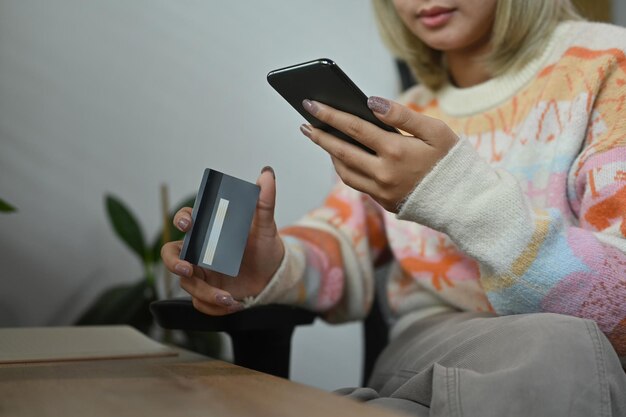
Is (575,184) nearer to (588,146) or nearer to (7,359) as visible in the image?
(588,146)

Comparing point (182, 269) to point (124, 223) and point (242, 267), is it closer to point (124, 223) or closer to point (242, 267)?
point (242, 267)

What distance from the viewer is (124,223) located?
6.39 feet

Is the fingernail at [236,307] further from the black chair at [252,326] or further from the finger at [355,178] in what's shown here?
the finger at [355,178]

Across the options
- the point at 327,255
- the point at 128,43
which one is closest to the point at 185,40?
the point at 128,43

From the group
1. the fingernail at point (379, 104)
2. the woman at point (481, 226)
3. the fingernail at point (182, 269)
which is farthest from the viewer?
the fingernail at point (182, 269)

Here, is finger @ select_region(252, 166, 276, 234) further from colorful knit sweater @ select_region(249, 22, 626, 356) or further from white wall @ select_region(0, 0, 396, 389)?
white wall @ select_region(0, 0, 396, 389)

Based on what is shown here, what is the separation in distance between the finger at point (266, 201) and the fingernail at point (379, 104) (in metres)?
0.21

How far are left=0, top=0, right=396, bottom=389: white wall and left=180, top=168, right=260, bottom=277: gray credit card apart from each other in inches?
50.6

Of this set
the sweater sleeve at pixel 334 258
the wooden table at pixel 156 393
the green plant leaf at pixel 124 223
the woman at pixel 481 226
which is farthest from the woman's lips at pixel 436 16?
the green plant leaf at pixel 124 223

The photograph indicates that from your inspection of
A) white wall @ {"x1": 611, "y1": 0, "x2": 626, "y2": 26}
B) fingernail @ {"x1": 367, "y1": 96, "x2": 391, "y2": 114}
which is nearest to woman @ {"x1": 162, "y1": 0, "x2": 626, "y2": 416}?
fingernail @ {"x1": 367, "y1": 96, "x2": 391, "y2": 114}

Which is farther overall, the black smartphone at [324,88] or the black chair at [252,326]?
the black chair at [252,326]

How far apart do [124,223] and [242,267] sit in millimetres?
993

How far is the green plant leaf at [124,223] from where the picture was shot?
195cm

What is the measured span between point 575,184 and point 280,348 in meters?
0.44
